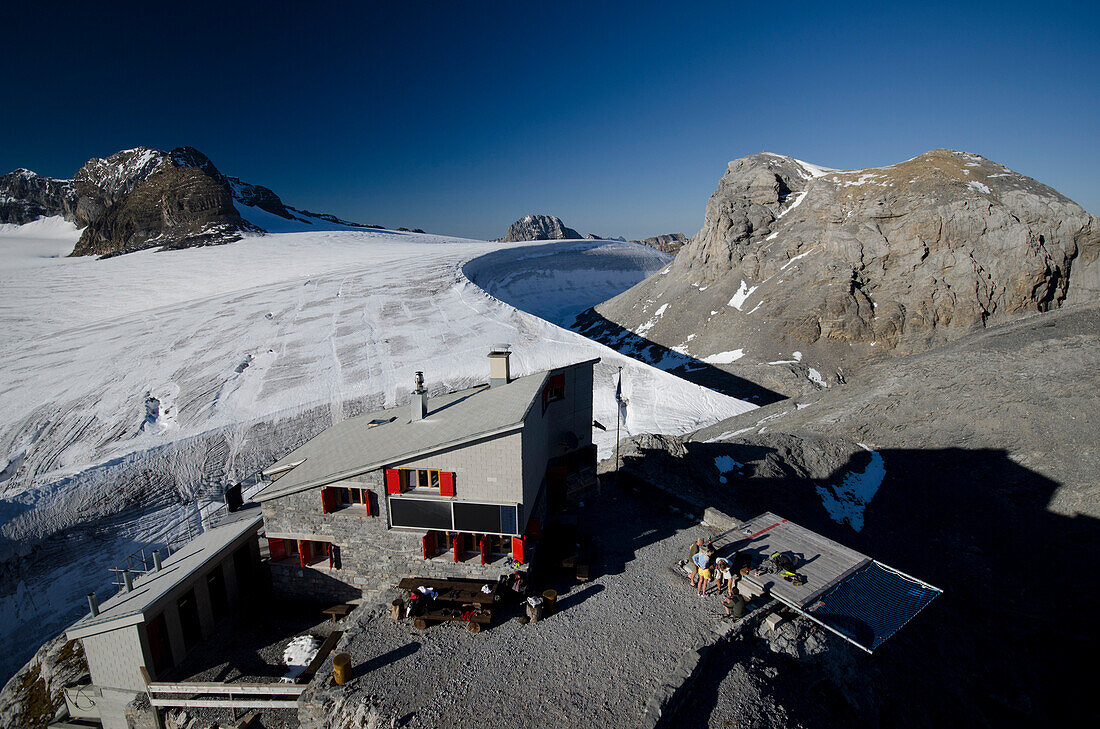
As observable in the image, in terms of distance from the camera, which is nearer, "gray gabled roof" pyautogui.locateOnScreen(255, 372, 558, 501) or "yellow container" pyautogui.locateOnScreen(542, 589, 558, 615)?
"yellow container" pyautogui.locateOnScreen(542, 589, 558, 615)

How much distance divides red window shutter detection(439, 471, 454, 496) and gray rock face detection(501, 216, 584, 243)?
167412 millimetres

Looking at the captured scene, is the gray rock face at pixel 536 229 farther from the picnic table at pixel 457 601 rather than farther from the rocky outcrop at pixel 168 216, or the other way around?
the picnic table at pixel 457 601

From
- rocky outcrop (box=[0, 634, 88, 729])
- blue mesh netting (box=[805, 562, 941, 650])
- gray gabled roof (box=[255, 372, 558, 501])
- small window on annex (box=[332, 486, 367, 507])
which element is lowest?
rocky outcrop (box=[0, 634, 88, 729])

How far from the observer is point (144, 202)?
71.2 m

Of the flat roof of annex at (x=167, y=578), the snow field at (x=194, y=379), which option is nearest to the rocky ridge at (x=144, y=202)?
the snow field at (x=194, y=379)

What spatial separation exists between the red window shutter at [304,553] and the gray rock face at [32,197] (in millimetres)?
124143

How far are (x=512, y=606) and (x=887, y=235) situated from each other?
50216 mm

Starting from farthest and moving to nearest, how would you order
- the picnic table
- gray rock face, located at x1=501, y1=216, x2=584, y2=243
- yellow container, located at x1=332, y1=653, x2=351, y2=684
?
1. gray rock face, located at x1=501, y1=216, x2=584, y2=243
2. the picnic table
3. yellow container, located at x1=332, y1=653, x2=351, y2=684

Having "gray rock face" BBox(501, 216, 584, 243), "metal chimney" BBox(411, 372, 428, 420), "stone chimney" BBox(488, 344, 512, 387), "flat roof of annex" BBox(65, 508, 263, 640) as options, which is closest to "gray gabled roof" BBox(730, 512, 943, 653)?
"stone chimney" BBox(488, 344, 512, 387)

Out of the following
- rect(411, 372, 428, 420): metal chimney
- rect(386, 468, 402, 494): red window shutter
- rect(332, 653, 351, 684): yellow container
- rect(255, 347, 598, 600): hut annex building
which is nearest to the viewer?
rect(332, 653, 351, 684): yellow container

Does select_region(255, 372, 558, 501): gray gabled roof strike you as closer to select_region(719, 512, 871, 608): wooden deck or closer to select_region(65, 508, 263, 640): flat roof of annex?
select_region(65, 508, 263, 640): flat roof of annex

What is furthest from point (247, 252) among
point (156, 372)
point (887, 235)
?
point (887, 235)

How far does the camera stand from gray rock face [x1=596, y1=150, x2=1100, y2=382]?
39750 millimetres

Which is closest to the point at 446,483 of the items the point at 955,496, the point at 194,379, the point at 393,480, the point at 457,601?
the point at 393,480
